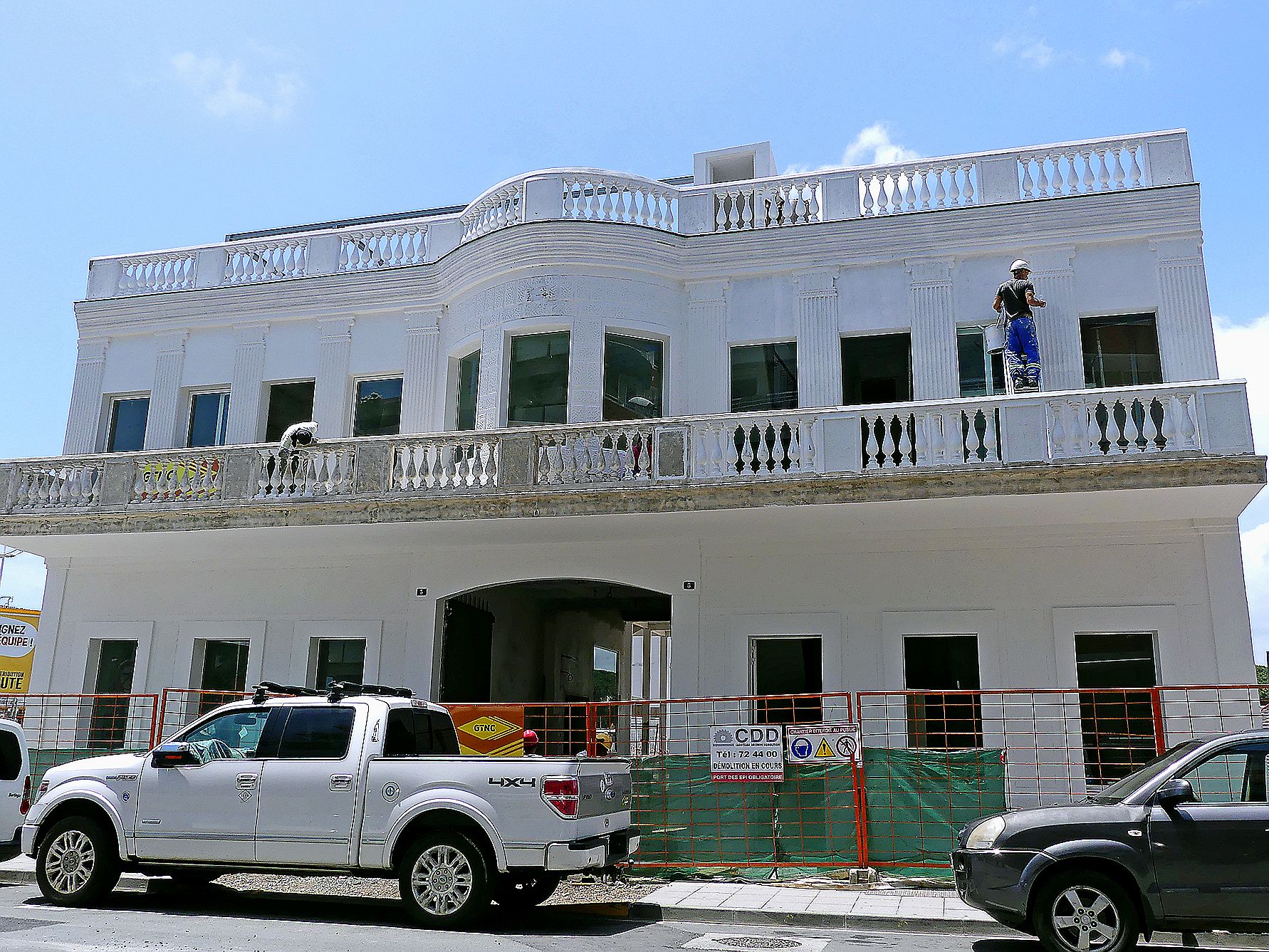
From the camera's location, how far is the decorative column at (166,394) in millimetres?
20016

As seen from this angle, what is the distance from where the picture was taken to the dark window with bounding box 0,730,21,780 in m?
12.5

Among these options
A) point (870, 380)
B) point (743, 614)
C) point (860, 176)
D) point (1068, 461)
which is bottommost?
point (743, 614)

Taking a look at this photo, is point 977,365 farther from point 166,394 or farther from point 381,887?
point 166,394

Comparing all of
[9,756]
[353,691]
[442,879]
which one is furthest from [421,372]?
[442,879]

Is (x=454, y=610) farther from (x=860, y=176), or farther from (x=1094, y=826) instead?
(x=1094, y=826)

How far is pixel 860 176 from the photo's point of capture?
17375mm

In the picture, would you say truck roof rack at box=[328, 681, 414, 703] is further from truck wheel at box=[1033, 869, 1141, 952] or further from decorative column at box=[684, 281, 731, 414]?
decorative column at box=[684, 281, 731, 414]

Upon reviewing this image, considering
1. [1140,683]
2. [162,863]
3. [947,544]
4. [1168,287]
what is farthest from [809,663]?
[162,863]

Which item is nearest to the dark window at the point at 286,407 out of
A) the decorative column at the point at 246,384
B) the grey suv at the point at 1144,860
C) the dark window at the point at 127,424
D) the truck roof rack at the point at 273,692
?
the decorative column at the point at 246,384

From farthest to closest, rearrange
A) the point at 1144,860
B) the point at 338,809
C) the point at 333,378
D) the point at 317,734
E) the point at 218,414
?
the point at 218,414 → the point at 333,378 → the point at 317,734 → the point at 338,809 → the point at 1144,860

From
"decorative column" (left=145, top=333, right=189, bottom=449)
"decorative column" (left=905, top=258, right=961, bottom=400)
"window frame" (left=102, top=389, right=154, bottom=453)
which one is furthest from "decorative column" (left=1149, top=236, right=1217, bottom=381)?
"window frame" (left=102, top=389, right=154, bottom=453)

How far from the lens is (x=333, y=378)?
1922cm

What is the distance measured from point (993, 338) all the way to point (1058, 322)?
933 mm

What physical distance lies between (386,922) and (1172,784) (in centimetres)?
645
